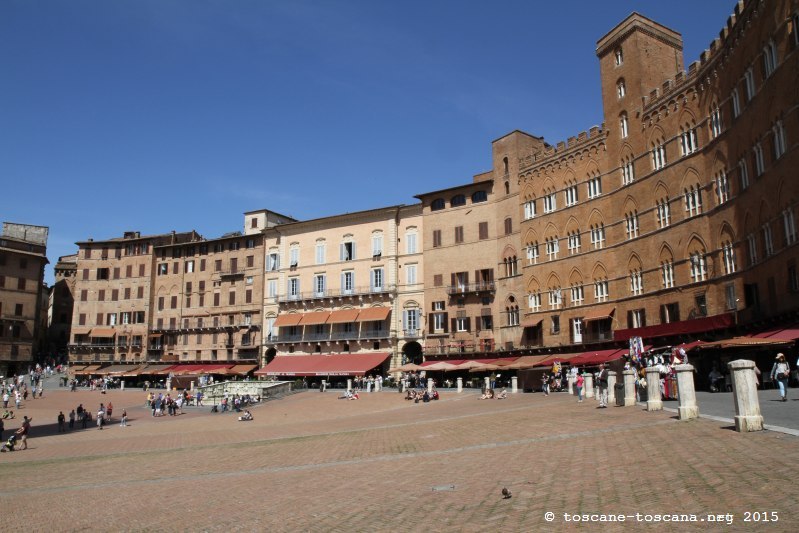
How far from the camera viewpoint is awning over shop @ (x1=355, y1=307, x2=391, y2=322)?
6188cm

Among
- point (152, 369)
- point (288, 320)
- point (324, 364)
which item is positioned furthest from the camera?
point (152, 369)

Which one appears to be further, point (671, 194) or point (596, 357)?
point (596, 357)

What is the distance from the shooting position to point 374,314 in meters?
62.4

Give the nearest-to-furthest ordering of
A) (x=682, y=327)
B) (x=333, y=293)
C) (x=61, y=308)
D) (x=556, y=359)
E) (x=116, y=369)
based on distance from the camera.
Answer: (x=682, y=327) → (x=556, y=359) → (x=333, y=293) → (x=116, y=369) → (x=61, y=308)

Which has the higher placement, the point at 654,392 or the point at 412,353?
the point at 412,353

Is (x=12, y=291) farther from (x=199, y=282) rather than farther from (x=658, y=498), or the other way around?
(x=658, y=498)

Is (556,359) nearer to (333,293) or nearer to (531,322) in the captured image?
(531,322)

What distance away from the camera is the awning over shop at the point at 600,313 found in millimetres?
47094

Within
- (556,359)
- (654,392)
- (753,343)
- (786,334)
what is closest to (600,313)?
(556,359)

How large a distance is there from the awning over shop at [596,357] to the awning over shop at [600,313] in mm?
2395

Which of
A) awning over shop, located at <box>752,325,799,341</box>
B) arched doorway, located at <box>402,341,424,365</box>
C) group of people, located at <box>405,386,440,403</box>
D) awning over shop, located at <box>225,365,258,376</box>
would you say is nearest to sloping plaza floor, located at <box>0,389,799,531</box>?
awning over shop, located at <box>752,325,799,341</box>

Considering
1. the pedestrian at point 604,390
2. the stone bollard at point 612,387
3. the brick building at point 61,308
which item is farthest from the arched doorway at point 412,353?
the brick building at point 61,308

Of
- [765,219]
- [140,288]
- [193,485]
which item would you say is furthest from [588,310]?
[140,288]

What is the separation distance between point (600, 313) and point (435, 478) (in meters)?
37.5
